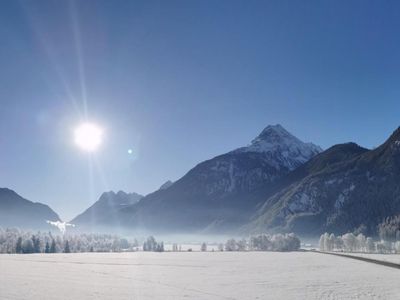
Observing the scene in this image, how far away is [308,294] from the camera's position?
47.1 metres

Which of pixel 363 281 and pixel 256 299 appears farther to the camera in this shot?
pixel 363 281

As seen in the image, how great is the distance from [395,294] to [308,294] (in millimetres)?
10113

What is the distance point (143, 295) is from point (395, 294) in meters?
29.0

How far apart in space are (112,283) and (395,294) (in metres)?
36.4

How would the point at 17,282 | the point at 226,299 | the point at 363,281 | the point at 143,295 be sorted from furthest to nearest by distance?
the point at 363,281, the point at 17,282, the point at 143,295, the point at 226,299

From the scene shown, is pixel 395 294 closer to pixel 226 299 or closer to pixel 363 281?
pixel 363 281

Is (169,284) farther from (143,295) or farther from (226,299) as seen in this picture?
(226,299)

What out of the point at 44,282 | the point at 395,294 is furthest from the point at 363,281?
the point at 44,282

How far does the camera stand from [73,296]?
143ft

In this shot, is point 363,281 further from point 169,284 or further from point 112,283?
point 112,283

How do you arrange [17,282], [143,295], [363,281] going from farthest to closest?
[363,281] < [17,282] < [143,295]

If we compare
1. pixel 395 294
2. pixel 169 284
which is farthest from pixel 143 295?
pixel 395 294

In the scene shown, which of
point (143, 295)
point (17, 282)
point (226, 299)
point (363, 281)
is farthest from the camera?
point (363, 281)

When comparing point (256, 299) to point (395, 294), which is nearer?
point (256, 299)
